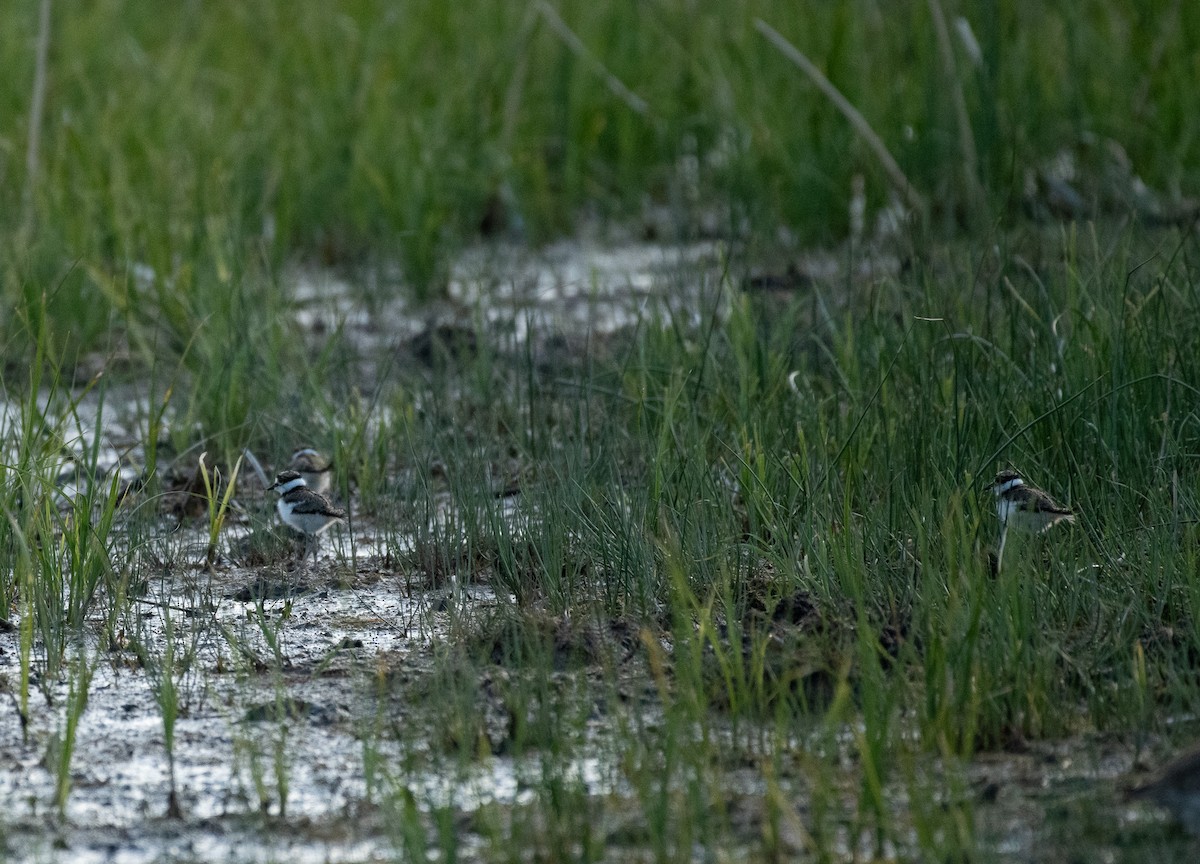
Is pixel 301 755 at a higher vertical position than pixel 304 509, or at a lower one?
lower

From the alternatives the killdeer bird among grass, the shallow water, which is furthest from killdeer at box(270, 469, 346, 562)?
the killdeer bird among grass

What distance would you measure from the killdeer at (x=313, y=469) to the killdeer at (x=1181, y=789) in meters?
2.75

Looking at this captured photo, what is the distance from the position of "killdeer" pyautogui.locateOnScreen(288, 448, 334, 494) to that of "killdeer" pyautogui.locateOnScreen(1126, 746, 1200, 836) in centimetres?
275

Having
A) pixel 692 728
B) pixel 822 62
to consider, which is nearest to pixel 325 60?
pixel 822 62

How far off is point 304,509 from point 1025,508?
1.93 m

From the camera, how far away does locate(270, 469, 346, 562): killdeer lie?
4.55m

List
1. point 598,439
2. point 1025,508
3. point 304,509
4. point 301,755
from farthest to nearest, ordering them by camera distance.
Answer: point 598,439 < point 304,509 < point 1025,508 < point 301,755

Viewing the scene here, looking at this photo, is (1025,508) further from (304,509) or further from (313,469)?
(313,469)

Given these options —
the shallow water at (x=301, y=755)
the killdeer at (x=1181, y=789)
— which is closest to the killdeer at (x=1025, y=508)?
the shallow water at (x=301, y=755)

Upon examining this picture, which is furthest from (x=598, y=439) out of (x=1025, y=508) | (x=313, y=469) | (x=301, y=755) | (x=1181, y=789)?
(x=1181, y=789)

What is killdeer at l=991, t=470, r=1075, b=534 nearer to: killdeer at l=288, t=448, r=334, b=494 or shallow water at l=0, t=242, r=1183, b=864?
shallow water at l=0, t=242, r=1183, b=864

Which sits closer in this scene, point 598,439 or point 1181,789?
point 1181,789

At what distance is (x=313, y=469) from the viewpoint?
5.05m

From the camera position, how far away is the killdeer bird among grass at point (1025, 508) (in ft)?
12.8
